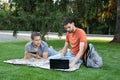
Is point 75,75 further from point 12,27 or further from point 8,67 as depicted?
point 12,27

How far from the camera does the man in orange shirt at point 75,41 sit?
277 inches

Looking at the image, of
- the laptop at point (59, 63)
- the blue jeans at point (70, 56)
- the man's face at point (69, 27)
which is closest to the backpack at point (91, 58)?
the blue jeans at point (70, 56)

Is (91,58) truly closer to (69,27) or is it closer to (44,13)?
(69,27)

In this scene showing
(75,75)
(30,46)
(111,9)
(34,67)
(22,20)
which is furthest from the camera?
(111,9)

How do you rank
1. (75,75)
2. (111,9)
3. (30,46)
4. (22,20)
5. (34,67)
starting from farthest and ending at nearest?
1. (111,9)
2. (22,20)
3. (30,46)
4. (34,67)
5. (75,75)

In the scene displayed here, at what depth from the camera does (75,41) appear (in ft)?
24.5

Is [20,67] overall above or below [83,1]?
below

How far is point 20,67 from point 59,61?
949mm

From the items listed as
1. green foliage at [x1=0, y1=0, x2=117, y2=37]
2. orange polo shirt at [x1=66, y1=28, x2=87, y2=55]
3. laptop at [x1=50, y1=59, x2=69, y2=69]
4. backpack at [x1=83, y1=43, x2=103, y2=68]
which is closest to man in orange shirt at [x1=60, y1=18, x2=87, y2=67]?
orange polo shirt at [x1=66, y1=28, x2=87, y2=55]

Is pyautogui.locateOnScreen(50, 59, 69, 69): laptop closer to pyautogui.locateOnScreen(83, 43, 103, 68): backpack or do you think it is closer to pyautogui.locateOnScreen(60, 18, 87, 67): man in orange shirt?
pyautogui.locateOnScreen(60, 18, 87, 67): man in orange shirt

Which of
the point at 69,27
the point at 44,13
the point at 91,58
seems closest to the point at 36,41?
the point at 69,27

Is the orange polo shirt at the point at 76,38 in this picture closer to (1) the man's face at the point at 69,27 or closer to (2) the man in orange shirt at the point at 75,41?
(2) the man in orange shirt at the point at 75,41

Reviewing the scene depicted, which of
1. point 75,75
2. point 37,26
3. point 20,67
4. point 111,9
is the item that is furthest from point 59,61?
point 111,9

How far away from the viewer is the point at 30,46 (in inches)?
301
